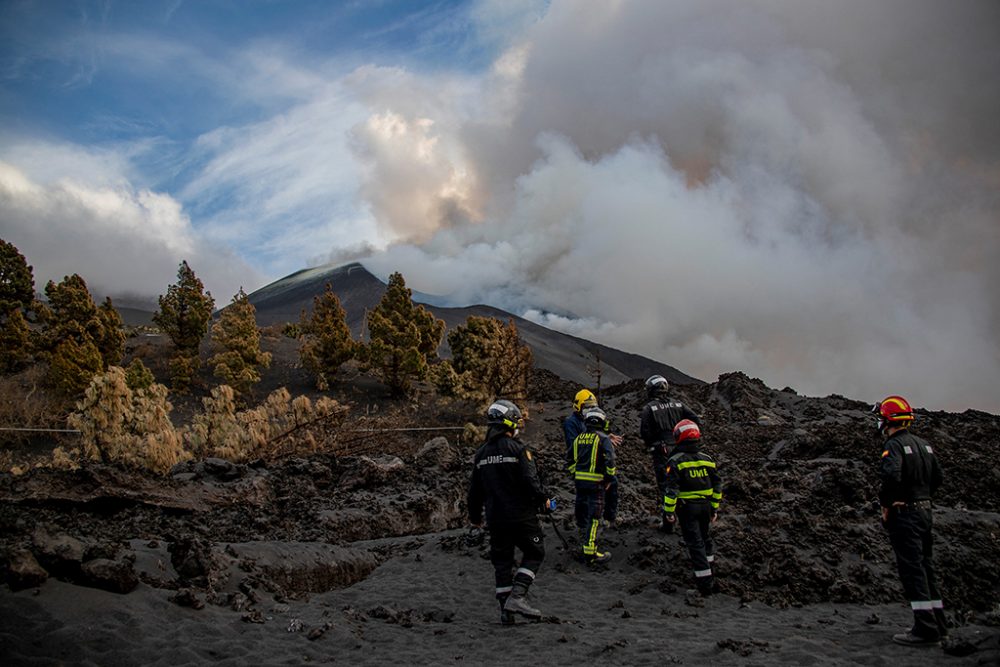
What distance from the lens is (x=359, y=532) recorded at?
12680 mm

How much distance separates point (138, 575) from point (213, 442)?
48.2ft

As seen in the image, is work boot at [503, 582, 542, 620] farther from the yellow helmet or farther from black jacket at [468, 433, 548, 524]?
the yellow helmet

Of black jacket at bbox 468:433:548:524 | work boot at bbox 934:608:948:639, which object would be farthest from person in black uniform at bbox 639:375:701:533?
work boot at bbox 934:608:948:639

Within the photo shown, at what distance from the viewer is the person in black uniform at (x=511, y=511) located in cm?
701

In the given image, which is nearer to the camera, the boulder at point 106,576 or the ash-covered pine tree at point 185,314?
the boulder at point 106,576

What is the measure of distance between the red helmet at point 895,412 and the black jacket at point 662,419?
10.4 ft

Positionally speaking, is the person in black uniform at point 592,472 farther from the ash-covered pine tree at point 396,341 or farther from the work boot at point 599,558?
the ash-covered pine tree at point 396,341

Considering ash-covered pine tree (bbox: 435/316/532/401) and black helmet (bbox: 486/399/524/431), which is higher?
ash-covered pine tree (bbox: 435/316/532/401)

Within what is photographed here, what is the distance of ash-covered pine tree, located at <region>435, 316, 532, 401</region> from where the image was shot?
30641 millimetres

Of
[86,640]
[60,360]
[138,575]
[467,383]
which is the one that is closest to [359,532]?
[138,575]

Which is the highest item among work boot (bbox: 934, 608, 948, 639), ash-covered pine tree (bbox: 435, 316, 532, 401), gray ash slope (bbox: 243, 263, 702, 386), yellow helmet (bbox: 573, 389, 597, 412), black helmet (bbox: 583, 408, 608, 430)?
gray ash slope (bbox: 243, 263, 702, 386)

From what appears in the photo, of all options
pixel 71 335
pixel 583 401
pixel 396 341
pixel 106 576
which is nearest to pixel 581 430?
pixel 583 401

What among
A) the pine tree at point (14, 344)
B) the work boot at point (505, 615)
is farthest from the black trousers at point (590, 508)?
the pine tree at point (14, 344)

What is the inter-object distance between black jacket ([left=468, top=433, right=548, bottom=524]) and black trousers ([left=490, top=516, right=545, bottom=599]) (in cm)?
9
